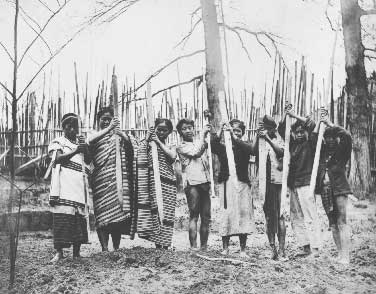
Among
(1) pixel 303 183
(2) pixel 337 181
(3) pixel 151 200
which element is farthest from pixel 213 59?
(3) pixel 151 200

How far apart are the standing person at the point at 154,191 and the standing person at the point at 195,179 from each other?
179 millimetres

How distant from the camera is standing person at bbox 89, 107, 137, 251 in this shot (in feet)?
13.0

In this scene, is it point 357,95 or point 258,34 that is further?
point 258,34

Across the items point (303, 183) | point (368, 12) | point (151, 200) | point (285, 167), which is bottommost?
point (151, 200)

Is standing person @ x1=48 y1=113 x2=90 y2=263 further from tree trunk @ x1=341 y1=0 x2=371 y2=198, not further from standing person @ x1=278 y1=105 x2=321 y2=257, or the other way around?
tree trunk @ x1=341 y1=0 x2=371 y2=198

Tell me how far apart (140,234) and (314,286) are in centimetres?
150

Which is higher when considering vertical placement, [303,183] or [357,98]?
[357,98]

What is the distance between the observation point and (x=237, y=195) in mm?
4129

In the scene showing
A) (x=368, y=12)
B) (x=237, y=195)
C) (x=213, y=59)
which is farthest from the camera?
(x=213, y=59)

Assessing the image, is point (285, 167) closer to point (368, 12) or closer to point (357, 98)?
point (357, 98)

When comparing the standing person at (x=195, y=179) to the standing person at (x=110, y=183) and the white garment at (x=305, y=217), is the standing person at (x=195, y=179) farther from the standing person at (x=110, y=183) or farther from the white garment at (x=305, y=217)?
the white garment at (x=305, y=217)

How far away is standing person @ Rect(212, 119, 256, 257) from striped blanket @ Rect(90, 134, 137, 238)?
2.76 feet

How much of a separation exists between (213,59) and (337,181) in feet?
10.1

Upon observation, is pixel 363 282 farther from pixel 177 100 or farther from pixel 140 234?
pixel 177 100
